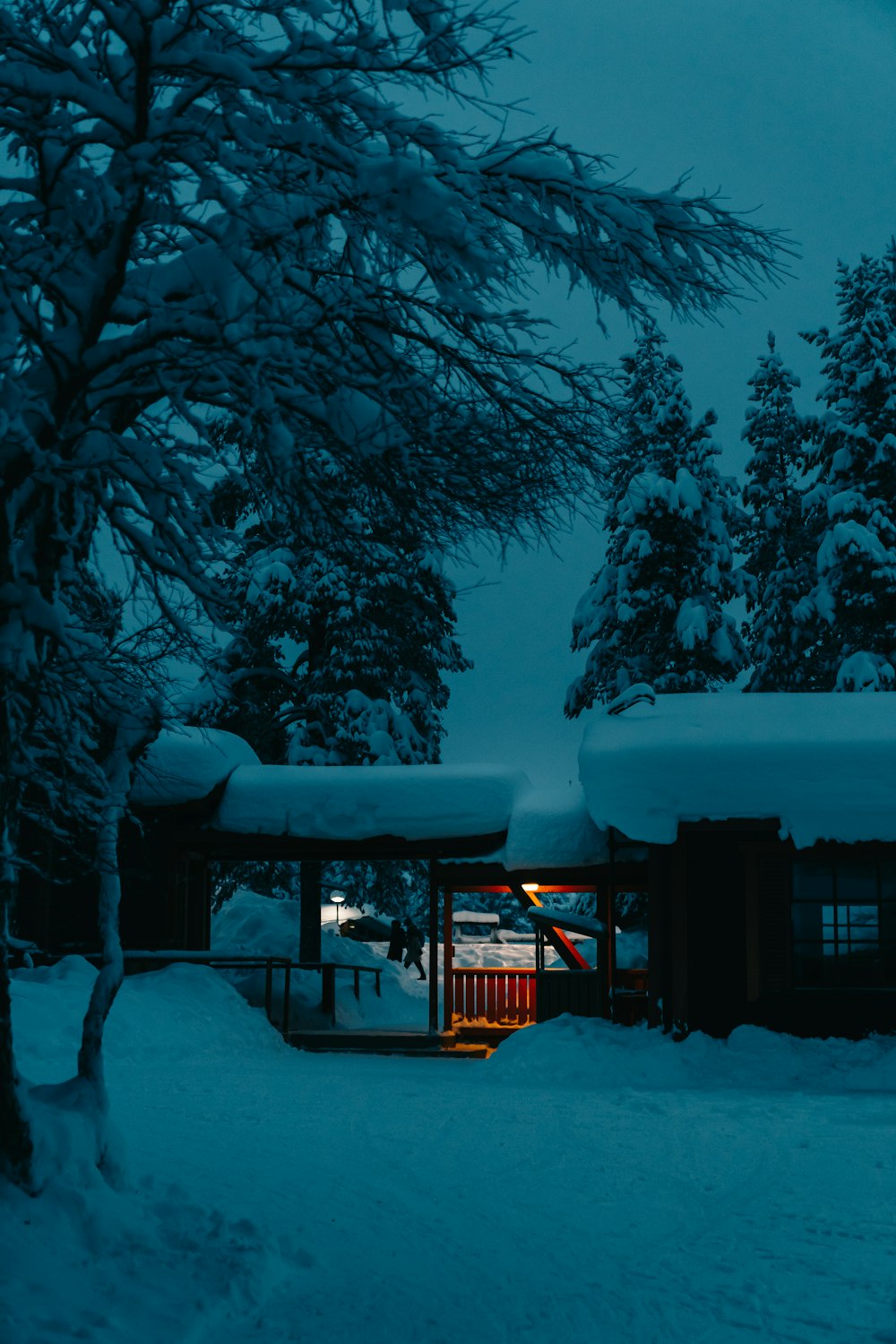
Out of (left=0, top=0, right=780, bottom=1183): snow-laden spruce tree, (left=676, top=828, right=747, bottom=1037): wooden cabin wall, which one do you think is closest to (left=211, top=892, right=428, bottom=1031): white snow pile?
(left=676, top=828, right=747, bottom=1037): wooden cabin wall

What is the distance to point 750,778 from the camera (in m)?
14.6

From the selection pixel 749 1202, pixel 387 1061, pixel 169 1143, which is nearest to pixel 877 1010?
pixel 387 1061

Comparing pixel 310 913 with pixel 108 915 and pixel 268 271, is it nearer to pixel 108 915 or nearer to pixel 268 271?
pixel 108 915

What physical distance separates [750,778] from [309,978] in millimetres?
11801

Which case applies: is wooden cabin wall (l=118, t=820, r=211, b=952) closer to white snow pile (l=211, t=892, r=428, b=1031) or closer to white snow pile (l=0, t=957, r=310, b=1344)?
white snow pile (l=211, t=892, r=428, b=1031)

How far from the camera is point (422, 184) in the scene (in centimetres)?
520

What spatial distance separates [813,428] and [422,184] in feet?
75.0

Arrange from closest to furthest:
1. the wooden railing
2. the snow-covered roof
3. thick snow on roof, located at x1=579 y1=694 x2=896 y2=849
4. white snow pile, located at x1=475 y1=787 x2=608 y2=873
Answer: thick snow on roof, located at x1=579 y1=694 x2=896 y2=849 → white snow pile, located at x1=475 y1=787 x2=608 y2=873 → the snow-covered roof → the wooden railing

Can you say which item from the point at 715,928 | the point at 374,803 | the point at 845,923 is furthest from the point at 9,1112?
the point at 374,803

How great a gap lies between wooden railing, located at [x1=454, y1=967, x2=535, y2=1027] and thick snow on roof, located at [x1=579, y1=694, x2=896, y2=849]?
6084 millimetres

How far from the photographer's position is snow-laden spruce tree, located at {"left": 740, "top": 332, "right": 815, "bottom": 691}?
2728 centimetres

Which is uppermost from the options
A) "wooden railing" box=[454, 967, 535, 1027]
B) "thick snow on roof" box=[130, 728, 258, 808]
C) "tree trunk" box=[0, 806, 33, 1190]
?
"thick snow on roof" box=[130, 728, 258, 808]

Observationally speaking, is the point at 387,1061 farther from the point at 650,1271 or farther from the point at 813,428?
the point at 813,428

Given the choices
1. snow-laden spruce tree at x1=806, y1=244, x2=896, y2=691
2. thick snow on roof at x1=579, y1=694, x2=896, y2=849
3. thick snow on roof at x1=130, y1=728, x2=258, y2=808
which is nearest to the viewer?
thick snow on roof at x1=579, y1=694, x2=896, y2=849
